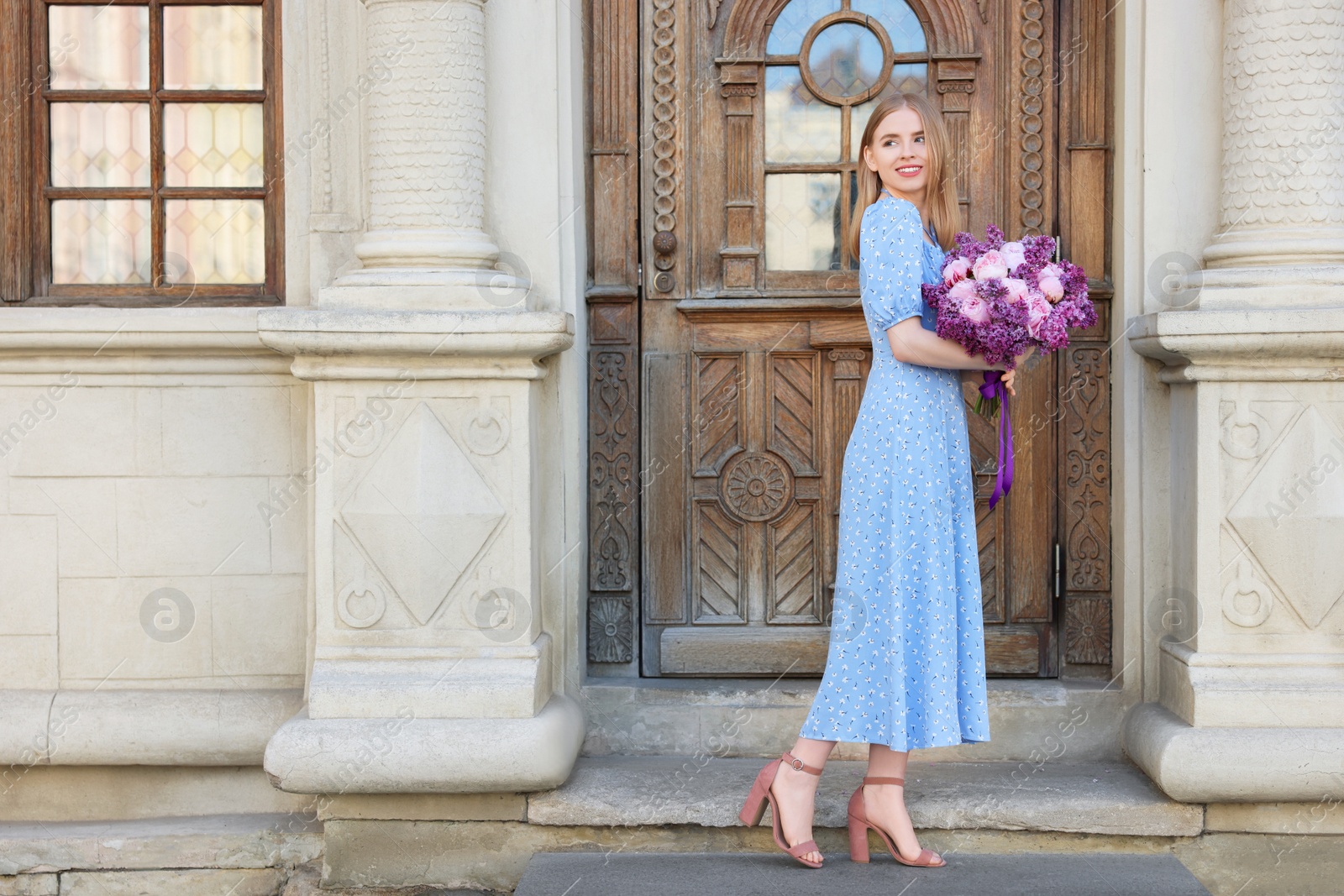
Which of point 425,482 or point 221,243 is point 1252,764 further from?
point 221,243

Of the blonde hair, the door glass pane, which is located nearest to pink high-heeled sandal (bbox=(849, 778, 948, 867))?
the blonde hair

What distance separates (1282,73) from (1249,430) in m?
1.04

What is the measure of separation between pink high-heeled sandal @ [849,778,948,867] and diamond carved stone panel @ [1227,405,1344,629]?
4.18 feet

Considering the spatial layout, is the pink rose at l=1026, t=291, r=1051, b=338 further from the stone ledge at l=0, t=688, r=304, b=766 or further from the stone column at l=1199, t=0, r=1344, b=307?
the stone ledge at l=0, t=688, r=304, b=766

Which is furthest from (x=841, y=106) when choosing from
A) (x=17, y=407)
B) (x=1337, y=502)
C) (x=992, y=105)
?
(x=17, y=407)

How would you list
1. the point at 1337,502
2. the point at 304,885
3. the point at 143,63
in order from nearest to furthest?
the point at 1337,502
the point at 304,885
the point at 143,63

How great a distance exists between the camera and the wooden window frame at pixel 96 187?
4.33m

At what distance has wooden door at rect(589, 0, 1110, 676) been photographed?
439 centimetres

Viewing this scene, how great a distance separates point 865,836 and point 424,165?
230cm

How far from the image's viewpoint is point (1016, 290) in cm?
329

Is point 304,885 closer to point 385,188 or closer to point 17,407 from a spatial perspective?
point 17,407

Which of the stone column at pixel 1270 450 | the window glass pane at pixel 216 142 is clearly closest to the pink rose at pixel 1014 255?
A: the stone column at pixel 1270 450

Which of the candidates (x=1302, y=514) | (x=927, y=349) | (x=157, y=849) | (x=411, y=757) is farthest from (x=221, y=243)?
(x=1302, y=514)

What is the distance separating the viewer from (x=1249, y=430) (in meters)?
3.81
